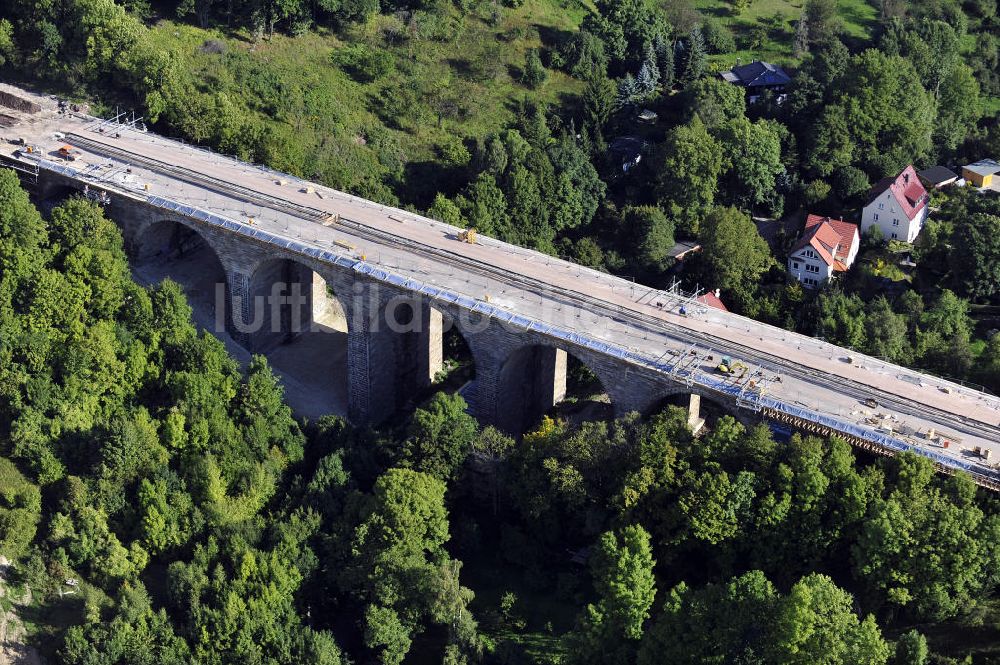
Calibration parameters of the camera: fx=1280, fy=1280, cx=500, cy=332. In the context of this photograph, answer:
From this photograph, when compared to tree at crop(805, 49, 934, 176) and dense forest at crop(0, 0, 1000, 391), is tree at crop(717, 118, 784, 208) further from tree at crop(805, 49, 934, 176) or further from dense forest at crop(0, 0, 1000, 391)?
tree at crop(805, 49, 934, 176)

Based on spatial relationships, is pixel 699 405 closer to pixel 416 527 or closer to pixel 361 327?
pixel 416 527

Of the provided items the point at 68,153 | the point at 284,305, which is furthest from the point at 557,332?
the point at 68,153

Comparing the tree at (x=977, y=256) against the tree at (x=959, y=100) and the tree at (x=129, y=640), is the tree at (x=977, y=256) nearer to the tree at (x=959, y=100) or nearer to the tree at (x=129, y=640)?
the tree at (x=959, y=100)

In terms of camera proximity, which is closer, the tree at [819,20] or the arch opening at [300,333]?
the arch opening at [300,333]

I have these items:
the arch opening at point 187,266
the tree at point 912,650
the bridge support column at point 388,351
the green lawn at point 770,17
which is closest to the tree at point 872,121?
the green lawn at point 770,17

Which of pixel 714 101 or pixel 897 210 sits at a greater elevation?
pixel 714 101

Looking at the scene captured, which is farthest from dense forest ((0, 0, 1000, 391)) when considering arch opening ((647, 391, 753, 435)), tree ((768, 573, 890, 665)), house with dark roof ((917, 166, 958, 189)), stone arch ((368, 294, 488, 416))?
tree ((768, 573, 890, 665))
